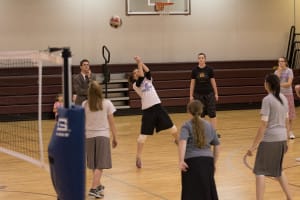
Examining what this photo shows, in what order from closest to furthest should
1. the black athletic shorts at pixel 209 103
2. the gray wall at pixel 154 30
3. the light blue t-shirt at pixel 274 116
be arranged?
the light blue t-shirt at pixel 274 116
the black athletic shorts at pixel 209 103
the gray wall at pixel 154 30

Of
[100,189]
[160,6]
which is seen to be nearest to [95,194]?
[100,189]

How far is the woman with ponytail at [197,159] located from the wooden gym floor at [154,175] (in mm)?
2009

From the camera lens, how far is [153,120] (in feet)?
33.5

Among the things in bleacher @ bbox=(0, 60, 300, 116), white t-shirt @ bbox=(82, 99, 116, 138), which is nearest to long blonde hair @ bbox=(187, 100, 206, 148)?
white t-shirt @ bbox=(82, 99, 116, 138)

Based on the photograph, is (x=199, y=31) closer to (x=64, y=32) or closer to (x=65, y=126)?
(x=64, y=32)

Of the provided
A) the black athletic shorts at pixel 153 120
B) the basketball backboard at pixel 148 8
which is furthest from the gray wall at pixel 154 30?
the black athletic shorts at pixel 153 120

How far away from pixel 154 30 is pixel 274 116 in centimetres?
1395

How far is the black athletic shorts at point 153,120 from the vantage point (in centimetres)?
1017

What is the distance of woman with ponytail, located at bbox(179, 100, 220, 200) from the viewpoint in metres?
6.05

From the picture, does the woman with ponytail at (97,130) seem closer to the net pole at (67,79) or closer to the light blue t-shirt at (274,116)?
the light blue t-shirt at (274,116)

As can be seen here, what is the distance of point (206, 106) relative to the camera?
519 inches

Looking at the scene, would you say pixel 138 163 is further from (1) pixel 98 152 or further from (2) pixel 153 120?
(1) pixel 98 152

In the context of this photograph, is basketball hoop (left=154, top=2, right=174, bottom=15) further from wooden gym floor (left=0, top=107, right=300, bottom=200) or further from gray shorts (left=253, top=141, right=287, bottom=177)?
gray shorts (left=253, top=141, right=287, bottom=177)

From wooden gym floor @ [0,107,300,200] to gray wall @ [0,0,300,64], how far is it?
6.48 m
